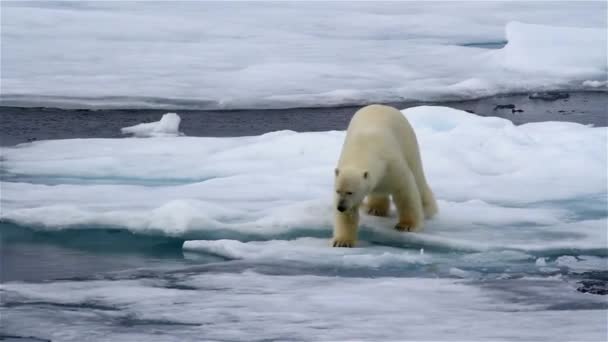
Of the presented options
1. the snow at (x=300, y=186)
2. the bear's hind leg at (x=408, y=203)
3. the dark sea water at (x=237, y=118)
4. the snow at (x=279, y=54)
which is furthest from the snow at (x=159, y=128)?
the bear's hind leg at (x=408, y=203)

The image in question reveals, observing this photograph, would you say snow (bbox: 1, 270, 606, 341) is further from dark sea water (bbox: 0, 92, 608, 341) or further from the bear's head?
the bear's head

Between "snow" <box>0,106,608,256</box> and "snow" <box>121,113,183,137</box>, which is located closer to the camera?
"snow" <box>0,106,608,256</box>

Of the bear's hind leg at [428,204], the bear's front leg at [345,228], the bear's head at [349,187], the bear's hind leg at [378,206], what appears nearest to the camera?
the bear's head at [349,187]

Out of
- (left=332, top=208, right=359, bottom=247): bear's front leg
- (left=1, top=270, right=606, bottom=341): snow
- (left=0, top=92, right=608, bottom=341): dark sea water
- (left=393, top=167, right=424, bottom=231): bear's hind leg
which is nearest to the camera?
(left=1, top=270, right=606, bottom=341): snow

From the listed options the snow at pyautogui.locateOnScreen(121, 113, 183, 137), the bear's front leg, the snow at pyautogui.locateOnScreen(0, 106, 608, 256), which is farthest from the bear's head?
the snow at pyautogui.locateOnScreen(121, 113, 183, 137)

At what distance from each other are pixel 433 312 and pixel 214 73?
750cm

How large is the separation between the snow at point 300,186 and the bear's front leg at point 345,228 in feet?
0.28

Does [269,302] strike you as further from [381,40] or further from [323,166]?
[381,40]

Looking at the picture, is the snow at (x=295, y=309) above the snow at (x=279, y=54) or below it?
below

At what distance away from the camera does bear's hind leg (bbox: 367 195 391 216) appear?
584 cm

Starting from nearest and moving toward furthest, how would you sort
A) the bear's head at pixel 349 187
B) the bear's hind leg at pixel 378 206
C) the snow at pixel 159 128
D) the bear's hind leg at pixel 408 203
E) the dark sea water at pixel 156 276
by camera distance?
1. the dark sea water at pixel 156 276
2. the bear's head at pixel 349 187
3. the bear's hind leg at pixel 408 203
4. the bear's hind leg at pixel 378 206
5. the snow at pixel 159 128

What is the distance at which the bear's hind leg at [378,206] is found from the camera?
584cm

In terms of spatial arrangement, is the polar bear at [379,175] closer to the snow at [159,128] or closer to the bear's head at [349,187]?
the bear's head at [349,187]

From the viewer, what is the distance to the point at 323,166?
6.88 m
